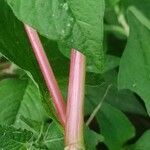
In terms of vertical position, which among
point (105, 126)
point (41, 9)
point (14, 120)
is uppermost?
point (41, 9)

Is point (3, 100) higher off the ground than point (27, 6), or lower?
lower

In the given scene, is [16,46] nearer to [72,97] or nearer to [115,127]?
[72,97]

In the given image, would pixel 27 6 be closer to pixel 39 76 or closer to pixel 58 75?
pixel 39 76

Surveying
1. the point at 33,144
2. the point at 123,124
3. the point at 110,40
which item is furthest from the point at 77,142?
the point at 110,40

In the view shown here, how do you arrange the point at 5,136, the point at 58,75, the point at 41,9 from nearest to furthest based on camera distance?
the point at 41,9 < the point at 5,136 < the point at 58,75

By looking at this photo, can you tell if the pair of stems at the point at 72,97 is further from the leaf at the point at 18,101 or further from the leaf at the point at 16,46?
the leaf at the point at 18,101

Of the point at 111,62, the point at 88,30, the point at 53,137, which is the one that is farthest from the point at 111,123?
the point at 88,30

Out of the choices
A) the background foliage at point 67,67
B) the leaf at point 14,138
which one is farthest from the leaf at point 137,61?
the leaf at point 14,138
